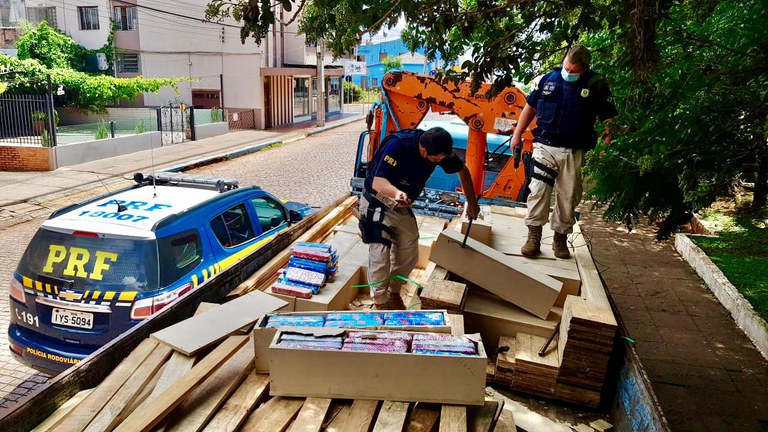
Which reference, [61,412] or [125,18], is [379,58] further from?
[61,412]

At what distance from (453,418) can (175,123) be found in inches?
879

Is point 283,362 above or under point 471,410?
above

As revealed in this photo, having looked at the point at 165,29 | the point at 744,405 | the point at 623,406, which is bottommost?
the point at 744,405

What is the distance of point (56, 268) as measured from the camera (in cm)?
500

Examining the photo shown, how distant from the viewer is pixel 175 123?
74.7 feet

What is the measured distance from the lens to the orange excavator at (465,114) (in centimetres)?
752

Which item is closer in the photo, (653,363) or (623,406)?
(623,406)

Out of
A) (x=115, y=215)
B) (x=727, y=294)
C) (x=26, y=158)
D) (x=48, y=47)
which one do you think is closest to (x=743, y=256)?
(x=727, y=294)

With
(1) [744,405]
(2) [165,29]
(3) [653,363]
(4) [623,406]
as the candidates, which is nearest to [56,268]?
(4) [623,406]

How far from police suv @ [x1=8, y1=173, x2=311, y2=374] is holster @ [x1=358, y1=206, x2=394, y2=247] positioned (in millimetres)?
1864

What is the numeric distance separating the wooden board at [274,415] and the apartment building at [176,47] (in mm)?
26517

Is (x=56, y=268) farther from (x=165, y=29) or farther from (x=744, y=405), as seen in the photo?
(x=165, y=29)

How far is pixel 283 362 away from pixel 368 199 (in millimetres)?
2019

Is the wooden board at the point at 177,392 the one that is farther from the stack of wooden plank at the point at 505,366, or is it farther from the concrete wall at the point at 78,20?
the concrete wall at the point at 78,20
